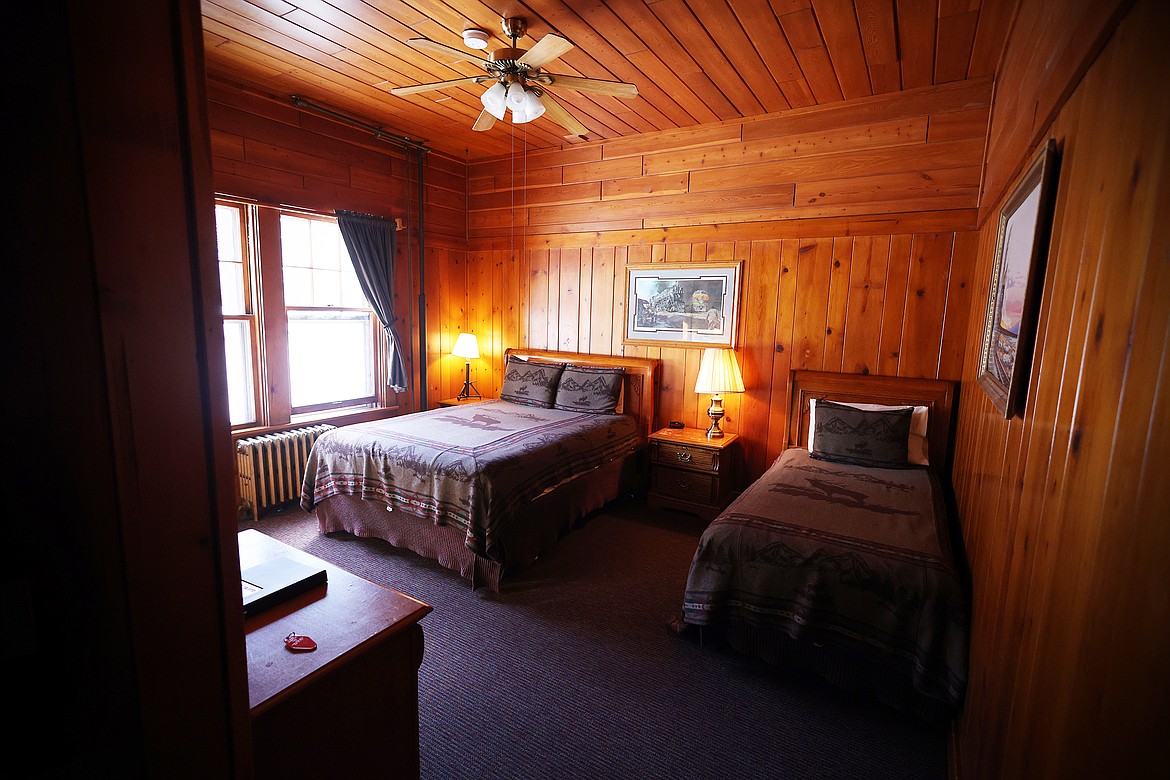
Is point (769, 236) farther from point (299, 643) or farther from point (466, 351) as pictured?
point (299, 643)

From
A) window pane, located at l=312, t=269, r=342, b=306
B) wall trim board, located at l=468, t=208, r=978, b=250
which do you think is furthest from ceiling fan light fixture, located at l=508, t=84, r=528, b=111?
window pane, located at l=312, t=269, r=342, b=306

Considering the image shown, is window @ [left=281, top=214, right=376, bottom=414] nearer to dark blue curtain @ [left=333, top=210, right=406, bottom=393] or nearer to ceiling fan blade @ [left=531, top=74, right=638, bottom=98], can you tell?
dark blue curtain @ [left=333, top=210, right=406, bottom=393]

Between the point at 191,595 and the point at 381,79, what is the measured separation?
350 centimetres

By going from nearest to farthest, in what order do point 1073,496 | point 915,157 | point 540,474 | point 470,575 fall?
1. point 1073,496
2. point 470,575
3. point 540,474
4. point 915,157

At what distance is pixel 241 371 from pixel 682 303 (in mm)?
A: 3180

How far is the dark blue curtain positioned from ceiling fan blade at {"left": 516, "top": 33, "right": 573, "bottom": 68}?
2.31 m

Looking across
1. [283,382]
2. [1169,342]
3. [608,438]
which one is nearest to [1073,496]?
[1169,342]

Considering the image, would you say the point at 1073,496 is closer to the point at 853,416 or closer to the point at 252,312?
the point at 853,416

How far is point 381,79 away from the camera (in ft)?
11.0

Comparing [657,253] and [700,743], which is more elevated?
[657,253]

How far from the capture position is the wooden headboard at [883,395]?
10.8ft

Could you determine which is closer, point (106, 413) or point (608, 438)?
point (106, 413)

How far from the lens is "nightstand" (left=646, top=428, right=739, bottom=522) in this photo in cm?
377

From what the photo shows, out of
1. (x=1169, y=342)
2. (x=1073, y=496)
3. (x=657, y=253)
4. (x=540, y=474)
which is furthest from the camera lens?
(x=657, y=253)
